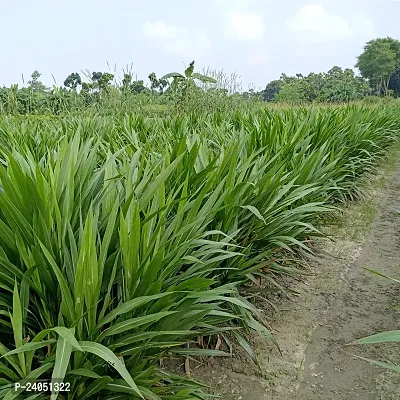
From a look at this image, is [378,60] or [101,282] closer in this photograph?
[101,282]

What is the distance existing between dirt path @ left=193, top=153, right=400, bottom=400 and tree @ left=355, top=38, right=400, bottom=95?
2481 inches

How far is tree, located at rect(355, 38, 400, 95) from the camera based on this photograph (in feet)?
203

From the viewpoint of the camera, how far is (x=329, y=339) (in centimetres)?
204

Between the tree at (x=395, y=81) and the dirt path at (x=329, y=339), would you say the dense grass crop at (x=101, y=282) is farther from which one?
the tree at (x=395, y=81)

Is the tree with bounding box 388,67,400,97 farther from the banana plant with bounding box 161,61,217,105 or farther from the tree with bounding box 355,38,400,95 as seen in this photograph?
the banana plant with bounding box 161,61,217,105

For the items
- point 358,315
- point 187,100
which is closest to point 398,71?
point 187,100

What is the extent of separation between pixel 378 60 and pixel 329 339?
69.8m

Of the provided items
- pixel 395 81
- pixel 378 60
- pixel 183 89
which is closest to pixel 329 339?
pixel 183 89

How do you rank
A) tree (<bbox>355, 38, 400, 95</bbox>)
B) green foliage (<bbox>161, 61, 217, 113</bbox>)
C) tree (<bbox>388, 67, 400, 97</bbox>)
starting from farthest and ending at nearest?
1. tree (<bbox>388, 67, 400, 97</bbox>)
2. tree (<bbox>355, 38, 400, 95</bbox>)
3. green foliage (<bbox>161, 61, 217, 113</bbox>)

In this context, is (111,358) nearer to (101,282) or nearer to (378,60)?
(101,282)

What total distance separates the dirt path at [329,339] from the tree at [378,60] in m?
63.0

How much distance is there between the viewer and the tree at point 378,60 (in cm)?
6175

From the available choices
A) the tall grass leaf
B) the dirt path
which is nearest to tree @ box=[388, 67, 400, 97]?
the dirt path

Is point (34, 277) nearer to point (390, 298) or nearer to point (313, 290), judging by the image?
point (313, 290)
